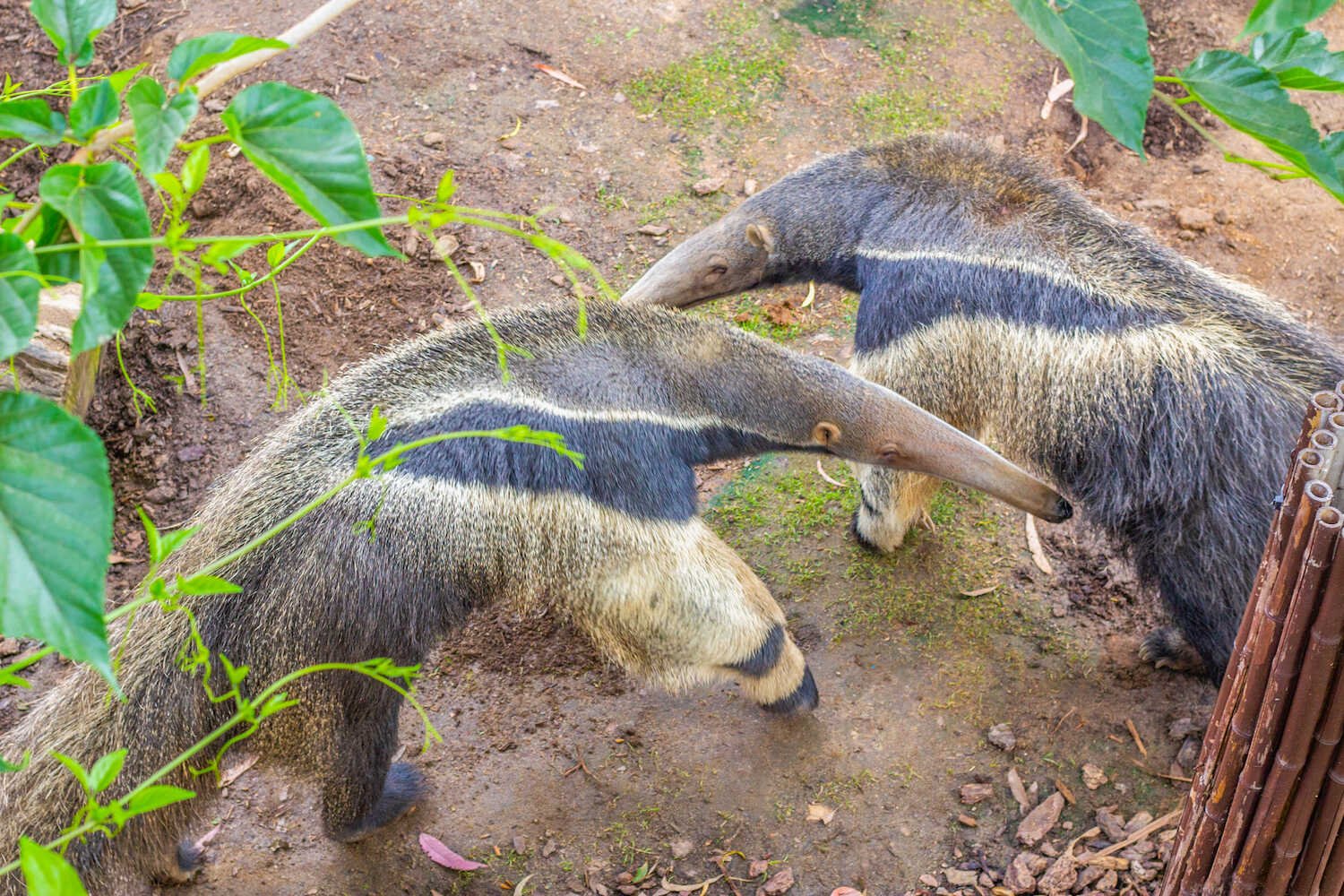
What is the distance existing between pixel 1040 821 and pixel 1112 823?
25 centimetres

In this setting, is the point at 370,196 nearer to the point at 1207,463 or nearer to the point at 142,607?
the point at 142,607

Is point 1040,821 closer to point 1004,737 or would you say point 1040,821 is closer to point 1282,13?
point 1004,737

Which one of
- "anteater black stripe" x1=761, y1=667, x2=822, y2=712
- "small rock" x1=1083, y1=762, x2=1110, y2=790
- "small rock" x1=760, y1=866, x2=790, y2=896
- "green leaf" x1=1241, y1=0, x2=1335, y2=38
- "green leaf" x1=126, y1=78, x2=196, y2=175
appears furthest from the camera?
"anteater black stripe" x1=761, y1=667, x2=822, y2=712

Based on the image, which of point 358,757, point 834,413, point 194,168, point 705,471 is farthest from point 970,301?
point 194,168

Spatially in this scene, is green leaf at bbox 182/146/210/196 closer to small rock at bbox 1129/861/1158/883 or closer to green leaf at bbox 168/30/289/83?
green leaf at bbox 168/30/289/83

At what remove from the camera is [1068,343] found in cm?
403

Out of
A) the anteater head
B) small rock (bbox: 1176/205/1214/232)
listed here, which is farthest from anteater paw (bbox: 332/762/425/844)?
small rock (bbox: 1176/205/1214/232)

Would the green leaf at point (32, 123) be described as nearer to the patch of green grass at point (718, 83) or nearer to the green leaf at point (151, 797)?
the green leaf at point (151, 797)

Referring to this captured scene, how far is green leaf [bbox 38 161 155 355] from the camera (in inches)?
48.4

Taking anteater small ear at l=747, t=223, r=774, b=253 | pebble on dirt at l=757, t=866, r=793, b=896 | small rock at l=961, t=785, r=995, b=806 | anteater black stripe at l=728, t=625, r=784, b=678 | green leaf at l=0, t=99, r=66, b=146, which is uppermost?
green leaf at l=0, t=99, r=66, b=146

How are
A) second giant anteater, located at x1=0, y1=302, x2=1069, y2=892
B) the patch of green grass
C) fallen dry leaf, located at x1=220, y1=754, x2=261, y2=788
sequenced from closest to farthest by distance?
1. second giant anteater, located at x1=0, y1=302, x2=1069, y2=892
2. fallen dry leaf, located at x1=220, y1=754, x2=261, y2=788
3. the patch of green grass

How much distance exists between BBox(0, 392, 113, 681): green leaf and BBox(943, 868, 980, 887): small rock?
3.44 metres

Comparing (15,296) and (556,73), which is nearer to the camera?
(15,296)

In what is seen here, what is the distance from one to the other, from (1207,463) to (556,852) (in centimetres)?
269
